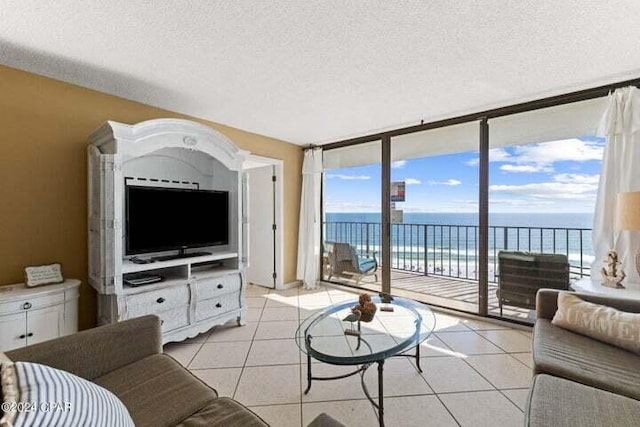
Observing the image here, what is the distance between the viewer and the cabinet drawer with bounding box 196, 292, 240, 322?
267cm

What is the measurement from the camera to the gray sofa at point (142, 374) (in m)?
1.10

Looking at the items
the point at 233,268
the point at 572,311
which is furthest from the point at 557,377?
the point at 233,268

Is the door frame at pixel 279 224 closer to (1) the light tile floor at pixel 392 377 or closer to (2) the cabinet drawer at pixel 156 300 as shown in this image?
(1) the light tile floor at pixel 392 377

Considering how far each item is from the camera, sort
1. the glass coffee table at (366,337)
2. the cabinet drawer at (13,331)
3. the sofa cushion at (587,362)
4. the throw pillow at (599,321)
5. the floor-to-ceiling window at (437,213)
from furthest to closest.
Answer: the floor-to-ceiling window at (437,213)
the cabinet drawer at (13,331)
the glass coffee table at (366,337)
the throw pillow at (599,321)
the sofa cushion at (587,362)

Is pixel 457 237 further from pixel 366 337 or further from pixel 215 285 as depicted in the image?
pixel 215 285

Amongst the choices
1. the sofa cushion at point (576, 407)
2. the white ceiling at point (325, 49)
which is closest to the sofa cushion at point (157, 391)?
the sofa cushion at point (576, 407)

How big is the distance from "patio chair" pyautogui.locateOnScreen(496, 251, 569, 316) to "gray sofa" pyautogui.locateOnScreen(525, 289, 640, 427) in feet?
4.03

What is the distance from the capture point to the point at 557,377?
1351mm

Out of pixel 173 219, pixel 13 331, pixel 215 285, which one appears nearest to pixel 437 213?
pixel 215 285

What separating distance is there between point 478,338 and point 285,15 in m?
3.04

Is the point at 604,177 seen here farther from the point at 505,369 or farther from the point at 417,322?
the point at 417,322

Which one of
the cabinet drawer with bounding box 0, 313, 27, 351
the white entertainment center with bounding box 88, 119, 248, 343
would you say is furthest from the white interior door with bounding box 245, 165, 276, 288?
the cabinet drawer with bounding box 0, 313, 27, 351

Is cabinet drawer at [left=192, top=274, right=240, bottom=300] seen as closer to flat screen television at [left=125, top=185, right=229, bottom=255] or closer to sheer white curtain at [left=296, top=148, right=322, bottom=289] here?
flat screen television at [left=125, top=185, right=229, bottom=255]

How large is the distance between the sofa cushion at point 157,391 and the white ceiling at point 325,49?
190 centimetres
